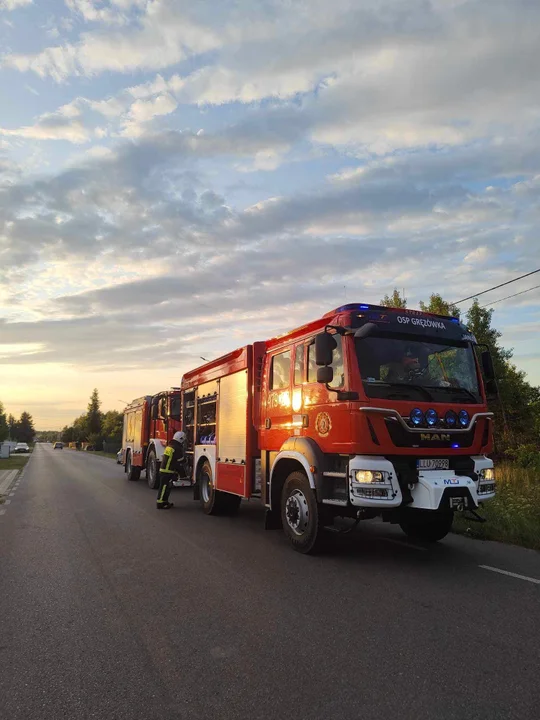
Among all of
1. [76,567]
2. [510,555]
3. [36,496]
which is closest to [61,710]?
[76,567]

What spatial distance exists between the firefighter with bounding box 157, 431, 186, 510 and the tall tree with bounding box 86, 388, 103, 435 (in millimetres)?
132646

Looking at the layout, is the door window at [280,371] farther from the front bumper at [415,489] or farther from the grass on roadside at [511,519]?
the grass on roadside at [511,519]

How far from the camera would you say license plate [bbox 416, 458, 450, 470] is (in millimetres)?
6332

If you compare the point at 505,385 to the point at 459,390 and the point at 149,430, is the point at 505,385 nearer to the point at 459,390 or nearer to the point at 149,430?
the point at 149,430

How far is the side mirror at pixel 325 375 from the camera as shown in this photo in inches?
257

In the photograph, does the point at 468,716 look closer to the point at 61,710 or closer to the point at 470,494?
the point at 61,710

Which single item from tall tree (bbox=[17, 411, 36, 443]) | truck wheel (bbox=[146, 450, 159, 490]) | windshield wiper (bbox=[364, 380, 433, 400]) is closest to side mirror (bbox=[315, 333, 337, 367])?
windshield wiper (bbox=[364, 380, 433, 400])

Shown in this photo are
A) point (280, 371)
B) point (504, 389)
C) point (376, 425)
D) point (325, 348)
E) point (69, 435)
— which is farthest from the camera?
point (69, 435)

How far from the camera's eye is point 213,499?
1047 cm

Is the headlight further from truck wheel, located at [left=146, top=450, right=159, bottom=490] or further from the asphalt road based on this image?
truck wheel, located at [left=146, top=450, right=159, bottom=490]

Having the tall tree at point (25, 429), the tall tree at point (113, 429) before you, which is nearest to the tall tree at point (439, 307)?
the tall tree at point (113, 429)

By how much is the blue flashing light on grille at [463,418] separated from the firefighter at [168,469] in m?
7.02

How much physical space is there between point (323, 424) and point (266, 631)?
116 inches

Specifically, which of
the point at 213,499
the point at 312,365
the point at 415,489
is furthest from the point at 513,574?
the point at 213,499
